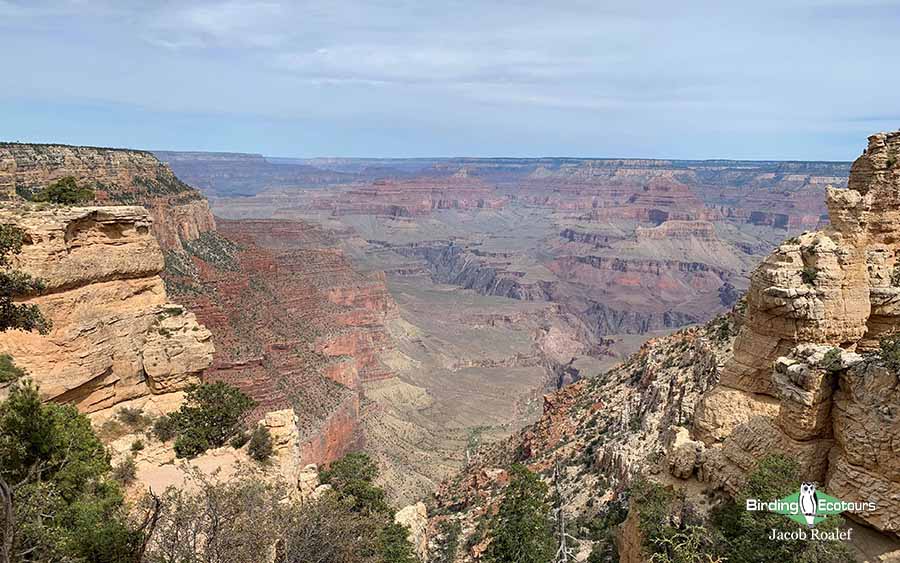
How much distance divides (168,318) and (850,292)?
2478cm

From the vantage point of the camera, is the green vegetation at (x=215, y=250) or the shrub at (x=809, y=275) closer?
the shrub at (x=809, y=275)

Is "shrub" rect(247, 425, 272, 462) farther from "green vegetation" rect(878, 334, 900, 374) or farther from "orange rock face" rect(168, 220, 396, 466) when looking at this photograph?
"green vegetation" rect(878, 334, 900, 374)

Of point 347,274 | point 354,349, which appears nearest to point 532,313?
point 347,274

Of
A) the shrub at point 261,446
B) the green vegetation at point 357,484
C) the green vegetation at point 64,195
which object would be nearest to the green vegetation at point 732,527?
the green vegetation at point 357,484

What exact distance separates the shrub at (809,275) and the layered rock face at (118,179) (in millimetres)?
45615

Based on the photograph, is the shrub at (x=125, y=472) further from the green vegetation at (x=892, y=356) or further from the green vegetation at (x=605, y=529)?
the green vegetation at (x=892, y=356)

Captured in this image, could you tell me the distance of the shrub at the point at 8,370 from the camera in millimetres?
18547

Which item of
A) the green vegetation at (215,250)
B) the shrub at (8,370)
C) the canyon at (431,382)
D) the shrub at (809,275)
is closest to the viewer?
the canyon at (431,382)

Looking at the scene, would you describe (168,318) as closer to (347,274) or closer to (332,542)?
(332,542)

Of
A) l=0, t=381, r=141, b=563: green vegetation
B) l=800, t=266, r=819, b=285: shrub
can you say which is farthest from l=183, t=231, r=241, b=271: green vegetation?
l=800, t=266, r=819, b=285: shrub

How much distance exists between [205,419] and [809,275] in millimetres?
22580

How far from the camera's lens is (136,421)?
23.6 meters

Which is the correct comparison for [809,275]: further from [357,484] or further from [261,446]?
[261,446]

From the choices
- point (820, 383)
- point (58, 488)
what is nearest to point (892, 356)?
point (820, 383)
